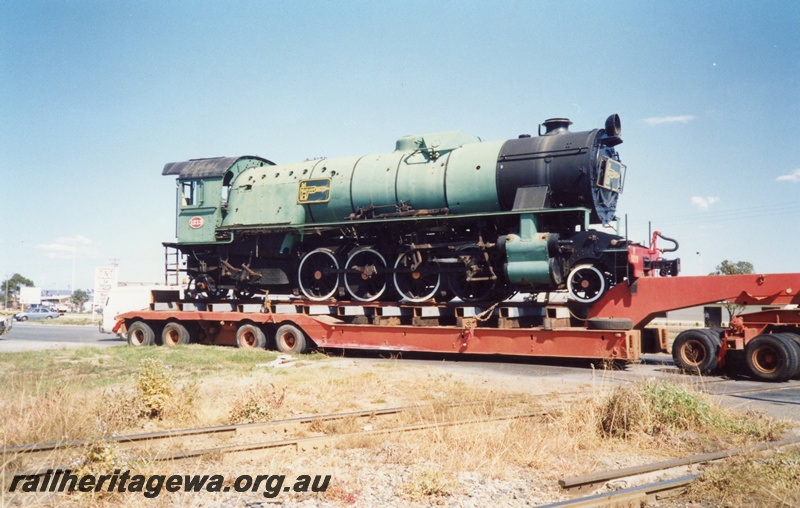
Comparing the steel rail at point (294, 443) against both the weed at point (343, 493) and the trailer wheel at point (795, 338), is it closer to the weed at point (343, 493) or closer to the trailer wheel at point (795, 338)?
the weed at point (343, 493)

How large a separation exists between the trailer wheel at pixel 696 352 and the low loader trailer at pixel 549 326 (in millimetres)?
18

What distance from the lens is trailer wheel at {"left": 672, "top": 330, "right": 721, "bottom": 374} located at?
11.1 metres

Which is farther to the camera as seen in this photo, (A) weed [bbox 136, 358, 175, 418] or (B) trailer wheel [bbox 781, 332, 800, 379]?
(B) trailer wheel [bbox 781, 332, 800, 379]

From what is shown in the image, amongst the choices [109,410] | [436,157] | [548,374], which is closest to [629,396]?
Answer: [548,374]

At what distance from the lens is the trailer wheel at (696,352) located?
36.5 ft

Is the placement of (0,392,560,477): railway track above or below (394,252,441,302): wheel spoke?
below

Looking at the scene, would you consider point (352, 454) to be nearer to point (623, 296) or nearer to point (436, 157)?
point (623, 296)

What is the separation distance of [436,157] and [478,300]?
3.36 meters

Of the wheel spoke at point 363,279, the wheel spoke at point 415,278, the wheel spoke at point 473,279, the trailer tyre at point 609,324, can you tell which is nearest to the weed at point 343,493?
the trailer tyre at point 609,324

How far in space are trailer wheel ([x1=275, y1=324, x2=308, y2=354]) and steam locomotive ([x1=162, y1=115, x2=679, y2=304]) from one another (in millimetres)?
1051

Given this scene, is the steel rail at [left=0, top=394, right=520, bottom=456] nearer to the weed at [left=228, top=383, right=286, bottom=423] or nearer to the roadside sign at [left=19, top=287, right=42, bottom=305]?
the weed at [left=228, top=383, right=286, bottom=423]

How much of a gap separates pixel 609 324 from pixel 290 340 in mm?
7576

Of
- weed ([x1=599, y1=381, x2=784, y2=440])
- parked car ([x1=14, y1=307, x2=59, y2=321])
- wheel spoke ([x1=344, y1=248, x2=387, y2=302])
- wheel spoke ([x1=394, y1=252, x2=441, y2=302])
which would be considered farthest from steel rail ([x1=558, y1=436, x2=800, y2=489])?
parked car ([x1=14, y1=307, x2=59, y2=321])

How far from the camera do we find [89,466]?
5.05 m
